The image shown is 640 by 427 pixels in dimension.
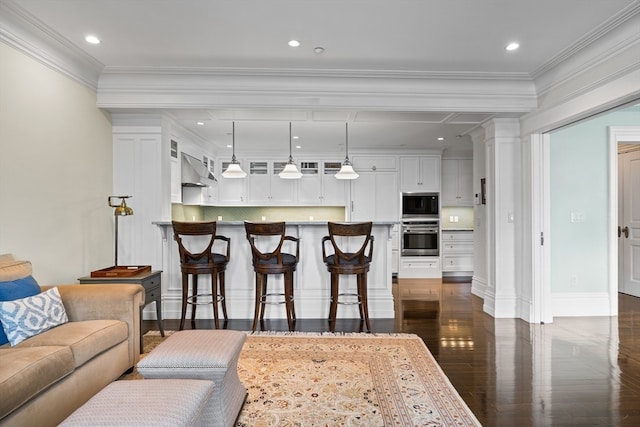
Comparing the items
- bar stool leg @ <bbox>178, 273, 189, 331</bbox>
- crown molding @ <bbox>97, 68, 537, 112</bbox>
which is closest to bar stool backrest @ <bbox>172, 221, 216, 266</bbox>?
bar stool leg @ <bbox>178, 273, 189, 331</bbox>

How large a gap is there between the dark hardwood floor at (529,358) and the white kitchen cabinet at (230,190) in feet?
11.7

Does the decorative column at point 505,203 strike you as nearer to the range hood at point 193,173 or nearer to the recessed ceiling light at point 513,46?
the recessed ceiling light at point 513,46

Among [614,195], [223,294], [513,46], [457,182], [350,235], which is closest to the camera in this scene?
[513,46]

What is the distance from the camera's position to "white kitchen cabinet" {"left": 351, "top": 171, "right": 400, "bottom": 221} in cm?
688

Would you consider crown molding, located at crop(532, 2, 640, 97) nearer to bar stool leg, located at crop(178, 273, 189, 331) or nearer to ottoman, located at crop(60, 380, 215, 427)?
ottoman, located at crop(60, 380, 215, 427)

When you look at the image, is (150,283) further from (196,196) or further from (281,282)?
(196,196)

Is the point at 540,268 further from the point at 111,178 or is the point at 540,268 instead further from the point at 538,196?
the point at 111,178

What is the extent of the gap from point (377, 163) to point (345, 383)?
16.8 ft

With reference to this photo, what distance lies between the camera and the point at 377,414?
2.01m

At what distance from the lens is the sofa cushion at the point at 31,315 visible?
1985mm

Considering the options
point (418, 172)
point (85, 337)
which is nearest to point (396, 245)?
point (418, 172)

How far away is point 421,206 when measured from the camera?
6.77 m

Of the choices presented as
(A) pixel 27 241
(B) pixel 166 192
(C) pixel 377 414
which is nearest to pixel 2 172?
(A) pixel 27 241

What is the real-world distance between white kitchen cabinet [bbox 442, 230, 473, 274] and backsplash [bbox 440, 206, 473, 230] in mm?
496
